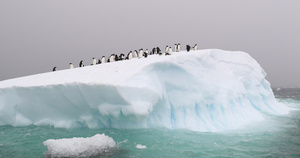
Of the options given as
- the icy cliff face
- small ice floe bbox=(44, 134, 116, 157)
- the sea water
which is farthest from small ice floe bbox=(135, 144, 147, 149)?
the icy cliff face

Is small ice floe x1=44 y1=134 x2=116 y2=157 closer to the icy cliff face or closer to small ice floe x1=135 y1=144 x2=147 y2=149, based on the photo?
small ice floe x1=135 y1=144 x2=147 y2=149

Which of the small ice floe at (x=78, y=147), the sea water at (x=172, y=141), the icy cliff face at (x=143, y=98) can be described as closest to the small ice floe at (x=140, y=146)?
the sea water at (x=172, y=141)

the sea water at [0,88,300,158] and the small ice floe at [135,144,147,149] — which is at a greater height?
the small ice floe at [135,144,147,149]

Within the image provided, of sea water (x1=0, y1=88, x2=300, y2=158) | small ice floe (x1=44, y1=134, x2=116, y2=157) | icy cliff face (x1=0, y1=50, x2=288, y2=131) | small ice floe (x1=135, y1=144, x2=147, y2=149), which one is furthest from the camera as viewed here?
icy cliff face (x1=0, y1=50, x2=288, y2=131)

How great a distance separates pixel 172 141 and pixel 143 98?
2005 millimetres

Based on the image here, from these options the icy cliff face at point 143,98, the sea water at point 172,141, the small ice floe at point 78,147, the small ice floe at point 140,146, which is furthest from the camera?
the icy cliff face at point 143,98

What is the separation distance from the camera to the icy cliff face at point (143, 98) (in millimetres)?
9672

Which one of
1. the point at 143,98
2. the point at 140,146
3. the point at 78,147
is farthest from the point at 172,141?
the point at 78,147

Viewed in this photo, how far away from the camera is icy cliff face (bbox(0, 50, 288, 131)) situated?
381 inches

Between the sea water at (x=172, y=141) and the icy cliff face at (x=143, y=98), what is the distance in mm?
585

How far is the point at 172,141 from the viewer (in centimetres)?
890

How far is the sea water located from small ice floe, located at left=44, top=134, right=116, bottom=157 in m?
0.24

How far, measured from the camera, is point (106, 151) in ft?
25.7

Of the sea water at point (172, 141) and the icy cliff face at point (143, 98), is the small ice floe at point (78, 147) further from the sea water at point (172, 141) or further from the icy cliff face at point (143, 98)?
the icy cliff face at point (143, 98)
